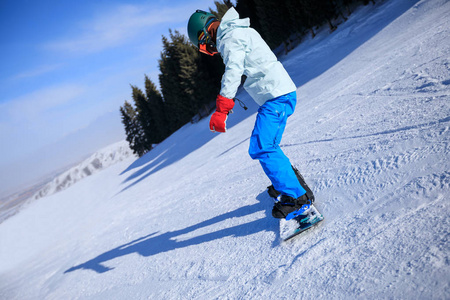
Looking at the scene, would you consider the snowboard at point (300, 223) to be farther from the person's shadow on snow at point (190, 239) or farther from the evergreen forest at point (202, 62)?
the evergreen forest at point (202, 62)

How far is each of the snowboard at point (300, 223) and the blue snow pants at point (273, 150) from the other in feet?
0.63

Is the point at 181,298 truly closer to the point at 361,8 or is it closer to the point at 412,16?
the point at 412,16

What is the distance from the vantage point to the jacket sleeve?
2.29 metres

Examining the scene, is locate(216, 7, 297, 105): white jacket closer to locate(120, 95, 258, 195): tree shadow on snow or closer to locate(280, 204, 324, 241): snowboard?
locate(280, 204, 324, 241): snowboard

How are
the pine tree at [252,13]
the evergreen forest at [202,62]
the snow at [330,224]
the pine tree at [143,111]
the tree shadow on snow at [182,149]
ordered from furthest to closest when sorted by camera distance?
the pine tree at [143,111], the pine tree at [252,13], the evergreen forest at [202,62], the tree shadow on snow at [182,149], the snow at [330,224]

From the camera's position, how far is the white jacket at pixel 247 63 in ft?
7.54

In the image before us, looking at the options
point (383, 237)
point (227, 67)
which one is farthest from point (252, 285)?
point (227, 67)

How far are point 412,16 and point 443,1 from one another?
3.21 ft

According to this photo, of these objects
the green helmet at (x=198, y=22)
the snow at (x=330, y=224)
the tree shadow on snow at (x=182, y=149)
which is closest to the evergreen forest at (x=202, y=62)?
the tree shadow on snow at (x=182, y=149)

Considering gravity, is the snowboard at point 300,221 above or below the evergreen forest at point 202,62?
below

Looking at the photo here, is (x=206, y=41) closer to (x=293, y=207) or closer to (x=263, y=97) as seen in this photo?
(x=263, y=97)

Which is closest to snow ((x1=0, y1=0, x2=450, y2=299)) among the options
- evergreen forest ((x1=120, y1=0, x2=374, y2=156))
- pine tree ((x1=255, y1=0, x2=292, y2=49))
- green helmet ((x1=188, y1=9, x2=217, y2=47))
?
green helmet ((x1=188, y1=9, x2=217, y2=47))

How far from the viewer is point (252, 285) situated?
1914mm

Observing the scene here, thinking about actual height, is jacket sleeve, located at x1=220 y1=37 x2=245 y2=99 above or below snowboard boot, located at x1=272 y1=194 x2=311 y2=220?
above
